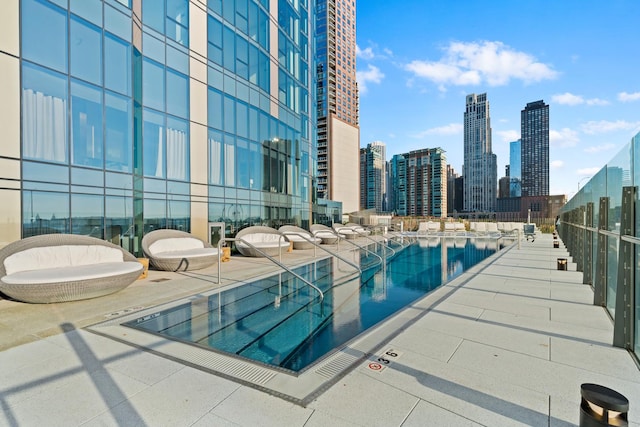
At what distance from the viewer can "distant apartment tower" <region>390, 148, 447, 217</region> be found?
102 metres

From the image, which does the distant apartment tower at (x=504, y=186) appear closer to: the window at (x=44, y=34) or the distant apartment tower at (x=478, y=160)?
the distant apartment tower at (x=478, y=160)

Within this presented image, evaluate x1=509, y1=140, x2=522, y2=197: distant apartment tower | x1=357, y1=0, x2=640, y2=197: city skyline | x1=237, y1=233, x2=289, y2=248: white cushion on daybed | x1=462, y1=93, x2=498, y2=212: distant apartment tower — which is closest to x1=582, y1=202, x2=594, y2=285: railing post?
x1=357, y1=0, x2=640, y2=197: city skyline

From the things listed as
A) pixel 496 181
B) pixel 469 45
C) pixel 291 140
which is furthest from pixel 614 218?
pixel 496 181

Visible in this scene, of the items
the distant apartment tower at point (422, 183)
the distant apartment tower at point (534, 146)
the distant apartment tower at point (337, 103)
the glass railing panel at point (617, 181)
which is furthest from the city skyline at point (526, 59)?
the distant apartment tower at point (534, 146)

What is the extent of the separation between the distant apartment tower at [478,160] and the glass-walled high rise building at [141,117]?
115333 millimetres

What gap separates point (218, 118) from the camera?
12625mm

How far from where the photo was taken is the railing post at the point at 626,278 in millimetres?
3389

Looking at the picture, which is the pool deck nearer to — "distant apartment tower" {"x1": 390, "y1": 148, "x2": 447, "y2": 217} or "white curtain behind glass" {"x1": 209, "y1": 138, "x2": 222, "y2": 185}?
"white curtain behind glass" {"x1": 209, "y1": 138, "x2": 222, "y2": 185}

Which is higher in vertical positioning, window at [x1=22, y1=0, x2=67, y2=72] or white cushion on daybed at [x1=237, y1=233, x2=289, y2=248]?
window at [x1=22, y1=0, x2=67, y2=72]

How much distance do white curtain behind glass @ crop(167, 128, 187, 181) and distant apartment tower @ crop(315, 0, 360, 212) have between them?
58.3 meters

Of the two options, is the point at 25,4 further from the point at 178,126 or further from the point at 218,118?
the point at 218,118

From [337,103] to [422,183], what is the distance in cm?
3864

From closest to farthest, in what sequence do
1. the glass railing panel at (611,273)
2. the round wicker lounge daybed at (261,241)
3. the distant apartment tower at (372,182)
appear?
the glass railing panel at (611,273) < the round wicker lounge daybed at (261,241) < the distant apartment tower at (372,182)

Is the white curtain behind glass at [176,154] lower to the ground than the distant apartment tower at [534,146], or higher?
lower
